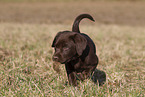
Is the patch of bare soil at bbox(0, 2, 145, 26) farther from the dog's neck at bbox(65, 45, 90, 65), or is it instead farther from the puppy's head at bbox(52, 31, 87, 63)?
the puppy's head at bbox(52, 31, 87, 63)

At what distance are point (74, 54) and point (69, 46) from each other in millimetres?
164

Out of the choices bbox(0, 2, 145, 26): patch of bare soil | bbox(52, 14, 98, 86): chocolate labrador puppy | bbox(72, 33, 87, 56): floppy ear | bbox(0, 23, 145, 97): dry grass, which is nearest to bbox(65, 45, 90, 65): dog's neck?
bbox(52, 14, 98, 86): chocolate labrador puppy

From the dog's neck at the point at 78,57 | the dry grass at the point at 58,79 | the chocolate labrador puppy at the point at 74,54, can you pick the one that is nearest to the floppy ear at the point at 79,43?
the chocolate labrador puppy at the point at 74,54

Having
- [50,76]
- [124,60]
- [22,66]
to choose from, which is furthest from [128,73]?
[22,66]

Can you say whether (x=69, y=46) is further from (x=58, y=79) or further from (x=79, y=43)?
(x=58, y=79)

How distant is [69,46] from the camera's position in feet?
10.1

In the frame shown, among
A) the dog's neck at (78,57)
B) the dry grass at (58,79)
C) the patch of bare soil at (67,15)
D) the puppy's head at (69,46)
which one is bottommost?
the dry grass at (58,79)

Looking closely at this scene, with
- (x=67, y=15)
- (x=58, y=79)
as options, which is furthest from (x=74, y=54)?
(x=67, y=15)

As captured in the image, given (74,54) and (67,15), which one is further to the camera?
(67,15)

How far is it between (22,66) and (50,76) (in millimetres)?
745

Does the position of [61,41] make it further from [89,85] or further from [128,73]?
[128,73]

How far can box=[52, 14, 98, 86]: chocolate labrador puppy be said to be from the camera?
3.04 metres

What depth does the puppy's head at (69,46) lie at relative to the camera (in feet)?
9.93

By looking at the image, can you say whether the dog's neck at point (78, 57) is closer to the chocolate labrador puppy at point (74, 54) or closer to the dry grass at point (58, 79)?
the chocolate labrador puppy at point (74, 54)
